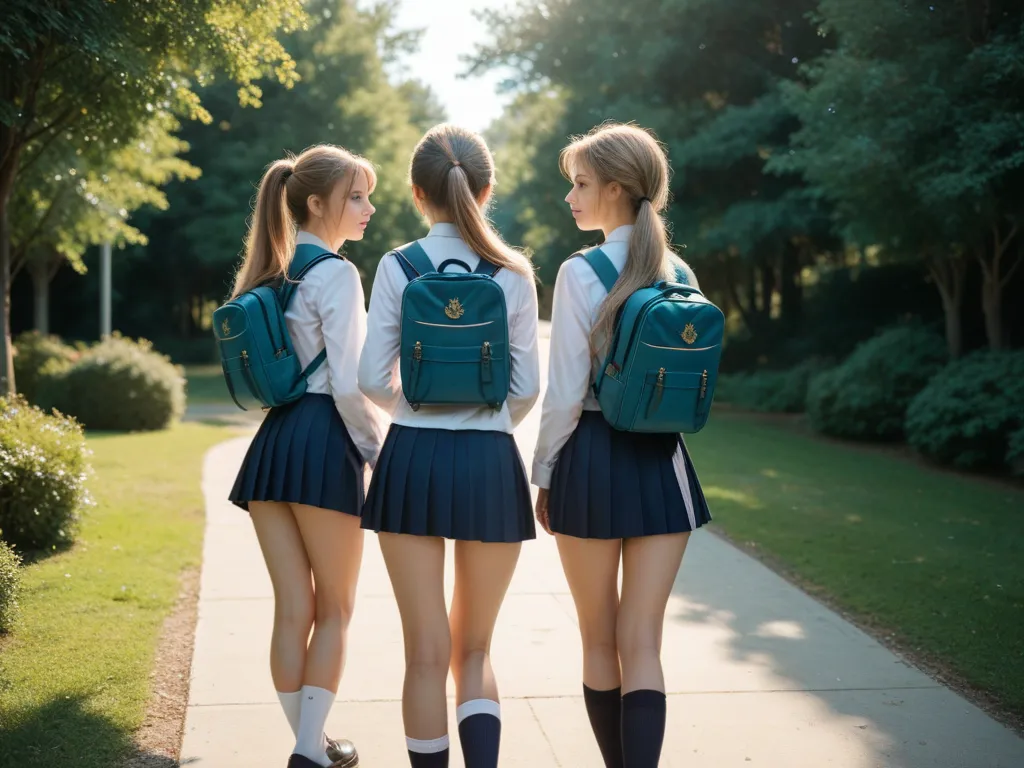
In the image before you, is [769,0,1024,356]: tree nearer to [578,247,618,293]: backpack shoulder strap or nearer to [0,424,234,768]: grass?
[0,424,234,768]: grass

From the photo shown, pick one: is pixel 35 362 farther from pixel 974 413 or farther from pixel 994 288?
pixel 994 288

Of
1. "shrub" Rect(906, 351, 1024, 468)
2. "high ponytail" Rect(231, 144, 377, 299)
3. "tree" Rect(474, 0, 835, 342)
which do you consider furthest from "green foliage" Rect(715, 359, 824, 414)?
"high ponytail" Rect(231, 144, 377, 299)

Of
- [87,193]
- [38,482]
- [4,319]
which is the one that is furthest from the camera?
[87,193]

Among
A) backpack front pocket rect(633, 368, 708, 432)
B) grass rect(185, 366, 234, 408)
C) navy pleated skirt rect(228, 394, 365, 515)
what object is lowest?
grass rect(185, 366, 234, 408)

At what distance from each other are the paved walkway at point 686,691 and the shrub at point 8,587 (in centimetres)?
88

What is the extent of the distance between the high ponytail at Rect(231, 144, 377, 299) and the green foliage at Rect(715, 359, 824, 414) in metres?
15.6

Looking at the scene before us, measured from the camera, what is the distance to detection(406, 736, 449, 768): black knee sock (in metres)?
3.05

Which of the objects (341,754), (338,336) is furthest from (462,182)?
(341,754)

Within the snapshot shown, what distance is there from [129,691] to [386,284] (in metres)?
2.39

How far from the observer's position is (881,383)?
14.6 metres

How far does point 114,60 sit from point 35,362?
1098 cm

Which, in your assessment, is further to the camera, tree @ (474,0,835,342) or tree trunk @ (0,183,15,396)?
tree @ (474,0,835,342)

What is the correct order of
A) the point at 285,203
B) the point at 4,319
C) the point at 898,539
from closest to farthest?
the point at 285,203, the point at 898,539, the point at 4,319

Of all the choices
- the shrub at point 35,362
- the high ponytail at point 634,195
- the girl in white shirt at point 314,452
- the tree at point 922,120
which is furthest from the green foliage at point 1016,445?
the shrub at point 35,362
